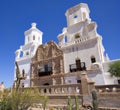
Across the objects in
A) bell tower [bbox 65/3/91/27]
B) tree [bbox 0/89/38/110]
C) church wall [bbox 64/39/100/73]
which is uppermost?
bell tower [bbox 65/3/91/27]

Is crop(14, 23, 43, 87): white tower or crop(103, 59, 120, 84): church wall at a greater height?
crop(14, 23, 43, 87): white tower

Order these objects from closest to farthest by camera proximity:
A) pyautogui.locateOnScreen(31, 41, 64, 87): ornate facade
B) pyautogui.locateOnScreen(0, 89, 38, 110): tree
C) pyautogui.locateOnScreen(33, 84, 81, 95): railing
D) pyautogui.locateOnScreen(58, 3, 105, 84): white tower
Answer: pyautogui.locateOnScreen(0, 89, 38, 110): tree < pyautogui.locateOnScreen(33, 84, 81, 95): railing < pyautogui.locateOnScreen(58, 3, 105, 84): white tower < pyautogui.locateOnScreen(31, 41, 64, 87): ornate facade

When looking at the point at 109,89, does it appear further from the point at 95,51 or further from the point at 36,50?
the point at 36,50

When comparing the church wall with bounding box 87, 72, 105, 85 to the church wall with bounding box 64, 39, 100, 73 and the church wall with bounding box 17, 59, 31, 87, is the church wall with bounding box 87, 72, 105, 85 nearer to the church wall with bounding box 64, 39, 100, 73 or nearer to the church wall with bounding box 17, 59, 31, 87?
the church wall with bounding box 64, 39, 100, 73

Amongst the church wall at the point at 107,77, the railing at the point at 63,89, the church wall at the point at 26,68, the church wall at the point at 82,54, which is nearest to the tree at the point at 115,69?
the church wall at the point at 107,77

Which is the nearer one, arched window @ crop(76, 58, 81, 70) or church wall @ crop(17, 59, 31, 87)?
arched window @ crop(76, 58, 81, 70)

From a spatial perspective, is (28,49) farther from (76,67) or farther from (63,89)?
(63,89)

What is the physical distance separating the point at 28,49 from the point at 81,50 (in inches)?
486

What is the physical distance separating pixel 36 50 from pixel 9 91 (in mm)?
16447

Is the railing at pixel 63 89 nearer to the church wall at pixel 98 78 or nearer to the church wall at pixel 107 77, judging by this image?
the church wall at pixel 98 78

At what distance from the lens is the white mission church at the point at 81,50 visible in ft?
61.3

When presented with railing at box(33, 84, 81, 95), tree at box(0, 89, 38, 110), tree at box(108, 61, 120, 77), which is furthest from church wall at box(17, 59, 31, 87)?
tree at box(0, 89, 38, 110)

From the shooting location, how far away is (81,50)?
21188mm

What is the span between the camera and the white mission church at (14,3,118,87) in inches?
735
